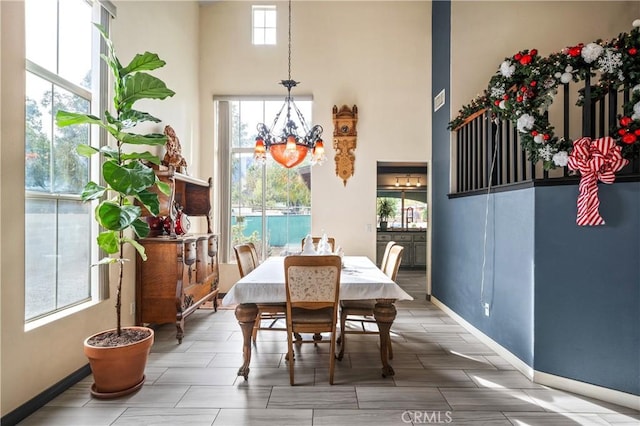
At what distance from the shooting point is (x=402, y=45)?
17.0 feet

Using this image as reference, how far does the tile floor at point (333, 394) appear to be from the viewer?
2.10 m

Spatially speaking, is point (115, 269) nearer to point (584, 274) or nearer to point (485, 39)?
point (584, 274)

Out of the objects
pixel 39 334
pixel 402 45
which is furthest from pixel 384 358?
pixel 402 45

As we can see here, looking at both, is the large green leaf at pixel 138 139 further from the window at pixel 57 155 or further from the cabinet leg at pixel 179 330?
the cabinet leg at pixel 179 330

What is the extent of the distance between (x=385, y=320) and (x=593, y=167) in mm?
1866

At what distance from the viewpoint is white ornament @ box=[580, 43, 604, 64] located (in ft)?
7.57

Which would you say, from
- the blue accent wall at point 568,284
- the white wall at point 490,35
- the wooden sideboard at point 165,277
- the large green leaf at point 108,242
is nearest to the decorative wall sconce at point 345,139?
the white wall at point 490,35

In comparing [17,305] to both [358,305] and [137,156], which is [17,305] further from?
[358,305]

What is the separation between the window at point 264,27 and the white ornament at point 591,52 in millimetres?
4304

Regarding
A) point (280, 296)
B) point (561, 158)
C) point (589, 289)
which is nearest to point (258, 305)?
point (280, 296)

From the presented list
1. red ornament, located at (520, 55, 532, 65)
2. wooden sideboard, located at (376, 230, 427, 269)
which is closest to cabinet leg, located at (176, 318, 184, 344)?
red ornament, located at (520, 55, 532, 65)

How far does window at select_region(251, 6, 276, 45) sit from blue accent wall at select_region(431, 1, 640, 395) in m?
4.31

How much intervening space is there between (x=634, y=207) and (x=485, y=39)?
3037 mm

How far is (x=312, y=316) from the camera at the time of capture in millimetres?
2535
